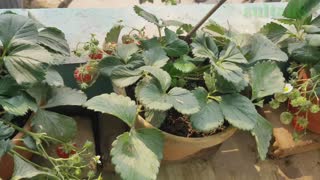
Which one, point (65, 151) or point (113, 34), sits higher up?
point (113, 34)

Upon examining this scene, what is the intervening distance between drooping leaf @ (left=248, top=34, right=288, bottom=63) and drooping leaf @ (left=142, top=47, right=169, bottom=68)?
8.2 inches

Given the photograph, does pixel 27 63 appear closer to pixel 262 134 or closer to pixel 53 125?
pixel 53 125

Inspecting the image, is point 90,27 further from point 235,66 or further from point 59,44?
point 235,66

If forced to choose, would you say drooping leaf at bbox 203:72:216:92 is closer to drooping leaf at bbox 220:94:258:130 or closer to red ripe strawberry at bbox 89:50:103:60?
drooping leaf at bbox 220:94:258:130

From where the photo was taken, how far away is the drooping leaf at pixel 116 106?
89cm

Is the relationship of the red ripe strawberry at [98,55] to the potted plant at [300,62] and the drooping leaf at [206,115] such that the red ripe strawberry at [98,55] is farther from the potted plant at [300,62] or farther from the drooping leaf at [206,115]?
the potted plant at [300,62]

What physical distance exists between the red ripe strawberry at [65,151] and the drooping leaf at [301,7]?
611mm

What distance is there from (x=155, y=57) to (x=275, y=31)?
35 centimetres

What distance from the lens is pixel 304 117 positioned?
1148 mm

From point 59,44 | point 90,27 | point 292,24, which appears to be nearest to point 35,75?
point 59,44

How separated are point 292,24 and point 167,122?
41 centimetres

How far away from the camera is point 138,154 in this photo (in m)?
0.88

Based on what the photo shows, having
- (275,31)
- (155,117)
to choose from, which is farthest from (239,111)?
(275,31)

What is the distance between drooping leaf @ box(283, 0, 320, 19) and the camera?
112 centimetres
